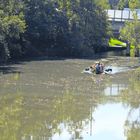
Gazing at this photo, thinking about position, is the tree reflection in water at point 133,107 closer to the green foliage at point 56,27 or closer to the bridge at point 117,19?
the green foliage at point 56,27

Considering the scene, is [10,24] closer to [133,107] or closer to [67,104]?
[67,104]

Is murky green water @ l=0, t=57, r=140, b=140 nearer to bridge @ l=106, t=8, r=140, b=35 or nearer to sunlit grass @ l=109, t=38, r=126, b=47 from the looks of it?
bridge @ l=106, t=8, r=140, b=35

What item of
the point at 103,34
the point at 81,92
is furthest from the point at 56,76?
the point at 103,34

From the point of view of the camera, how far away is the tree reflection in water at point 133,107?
1022 inches

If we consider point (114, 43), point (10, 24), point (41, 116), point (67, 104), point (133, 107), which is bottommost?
point (114, 43)

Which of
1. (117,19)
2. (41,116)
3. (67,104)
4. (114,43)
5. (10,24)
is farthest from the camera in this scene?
(114,43)

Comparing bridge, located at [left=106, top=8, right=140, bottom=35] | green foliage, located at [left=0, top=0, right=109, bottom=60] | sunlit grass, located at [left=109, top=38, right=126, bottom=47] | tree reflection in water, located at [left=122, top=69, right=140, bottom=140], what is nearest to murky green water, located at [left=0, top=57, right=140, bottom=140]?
tree reflection in water, located at [left=122, top=69, right=140, bottom=140]

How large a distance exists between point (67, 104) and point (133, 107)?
4091 mm

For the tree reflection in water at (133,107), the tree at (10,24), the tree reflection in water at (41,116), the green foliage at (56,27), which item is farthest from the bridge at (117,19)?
the tree reflection in water at (41,116)

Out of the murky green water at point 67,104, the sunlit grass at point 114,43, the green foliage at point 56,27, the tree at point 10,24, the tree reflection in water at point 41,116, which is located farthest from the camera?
the sunlit grass at point 114,43

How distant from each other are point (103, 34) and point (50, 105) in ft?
144

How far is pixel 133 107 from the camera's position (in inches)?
1300

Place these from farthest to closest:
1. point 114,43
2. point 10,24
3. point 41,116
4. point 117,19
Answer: point 114,43 < point 117,19 < point 10,24 < point 41,116

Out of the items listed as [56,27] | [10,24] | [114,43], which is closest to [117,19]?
[114,43]
